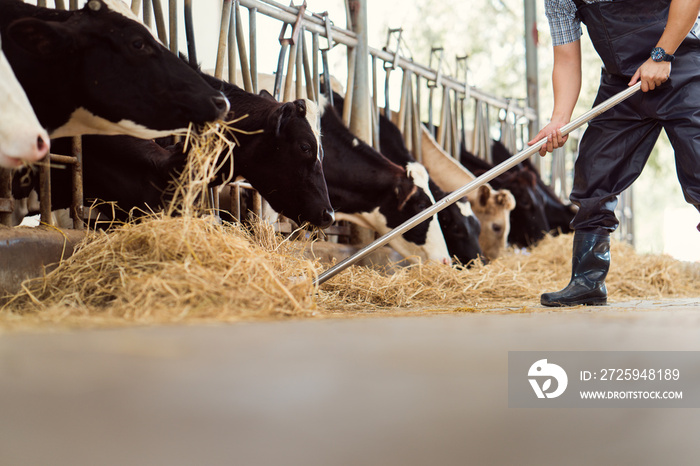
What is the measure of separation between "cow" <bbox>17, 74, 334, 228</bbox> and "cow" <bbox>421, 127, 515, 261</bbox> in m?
2.75

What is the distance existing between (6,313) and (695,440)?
1539 millimetres

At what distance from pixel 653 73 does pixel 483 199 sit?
338 centimetres

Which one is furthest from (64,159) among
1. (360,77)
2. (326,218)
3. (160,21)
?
(360,77)

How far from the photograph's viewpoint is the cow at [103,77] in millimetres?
2025

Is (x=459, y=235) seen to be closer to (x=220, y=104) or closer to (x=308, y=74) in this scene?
(x=308, y=74)

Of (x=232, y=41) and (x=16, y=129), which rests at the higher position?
(x=232, y=41)

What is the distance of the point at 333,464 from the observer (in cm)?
117

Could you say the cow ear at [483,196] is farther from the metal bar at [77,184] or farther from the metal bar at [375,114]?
the metal bar at [77,184]

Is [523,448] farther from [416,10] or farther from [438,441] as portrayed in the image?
[416,10]

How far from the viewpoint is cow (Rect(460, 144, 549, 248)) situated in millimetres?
6402

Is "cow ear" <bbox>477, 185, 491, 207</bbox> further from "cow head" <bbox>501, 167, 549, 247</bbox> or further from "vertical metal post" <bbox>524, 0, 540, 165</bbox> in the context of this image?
"vertical metal post" <bbox>524, 0, 540, 165</bbox>

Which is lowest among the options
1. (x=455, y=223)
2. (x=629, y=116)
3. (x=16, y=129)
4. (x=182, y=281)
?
(x=455, y=223)

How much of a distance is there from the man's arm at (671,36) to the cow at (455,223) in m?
2.01

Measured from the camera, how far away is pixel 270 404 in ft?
3.85
